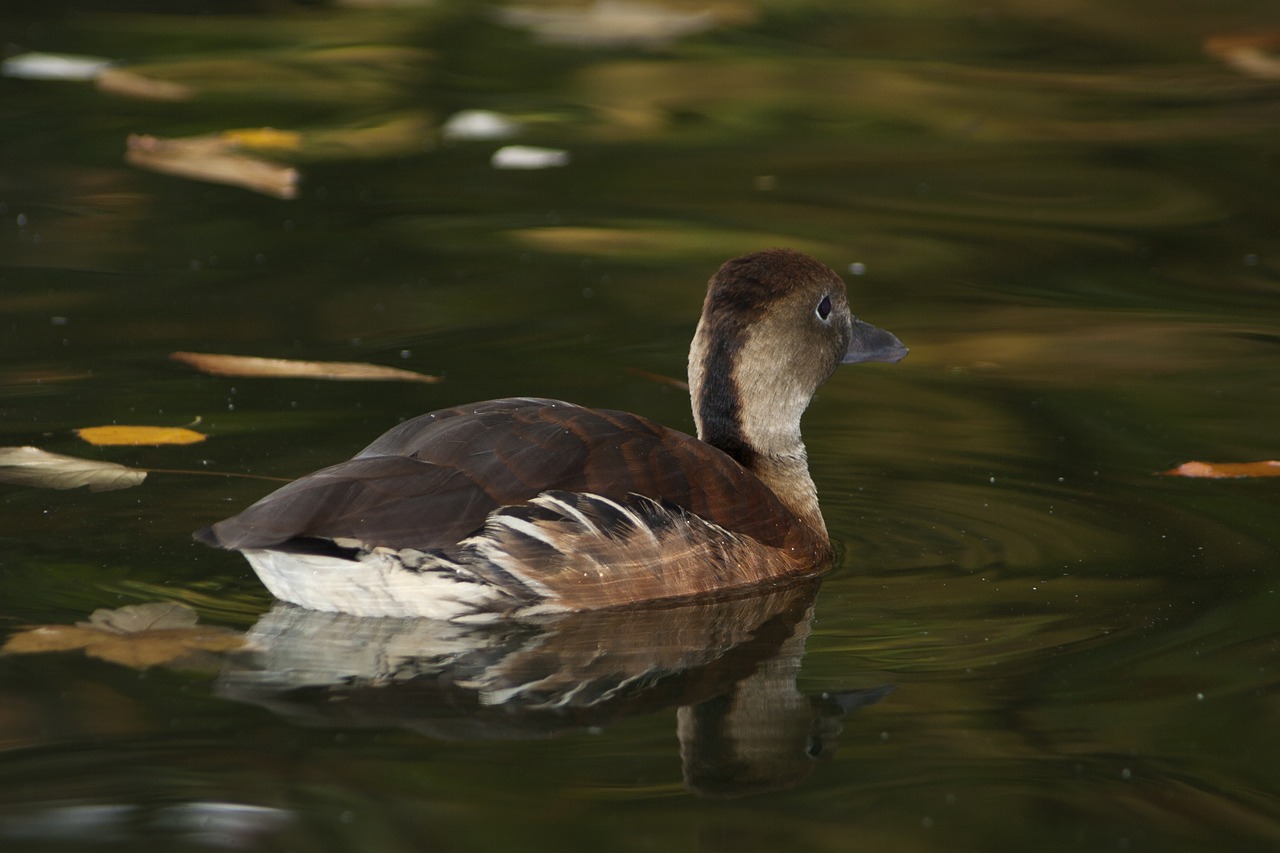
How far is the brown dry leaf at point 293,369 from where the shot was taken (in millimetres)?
7574

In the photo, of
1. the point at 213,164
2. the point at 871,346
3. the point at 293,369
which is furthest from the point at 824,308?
the point at 213,164

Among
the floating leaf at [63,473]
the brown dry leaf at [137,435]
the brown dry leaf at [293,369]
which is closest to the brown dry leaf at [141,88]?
the brown dry leaf at [293,369]

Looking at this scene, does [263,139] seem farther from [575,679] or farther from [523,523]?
[575,679]

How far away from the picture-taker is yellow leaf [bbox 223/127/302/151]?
11281 millimetres

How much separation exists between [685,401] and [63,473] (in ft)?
8.17

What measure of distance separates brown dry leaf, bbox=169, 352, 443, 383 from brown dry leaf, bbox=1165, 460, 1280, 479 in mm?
2956

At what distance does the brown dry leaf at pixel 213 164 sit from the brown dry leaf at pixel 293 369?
2.86 m

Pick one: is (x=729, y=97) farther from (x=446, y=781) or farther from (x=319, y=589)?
(x=446, y=781)

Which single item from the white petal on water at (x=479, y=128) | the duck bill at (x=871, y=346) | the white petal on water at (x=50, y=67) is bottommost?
the white petal on water at (x=479, y=128)

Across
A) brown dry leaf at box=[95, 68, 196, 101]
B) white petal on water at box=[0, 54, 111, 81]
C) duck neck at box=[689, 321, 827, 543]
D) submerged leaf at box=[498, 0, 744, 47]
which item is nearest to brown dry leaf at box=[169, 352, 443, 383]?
duck neck at box=[689, 321, 827, 543]

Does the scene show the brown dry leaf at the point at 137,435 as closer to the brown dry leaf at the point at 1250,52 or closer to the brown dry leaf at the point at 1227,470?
the brown dry leaf at the point at 1227,470

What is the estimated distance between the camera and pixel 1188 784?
14.0ft

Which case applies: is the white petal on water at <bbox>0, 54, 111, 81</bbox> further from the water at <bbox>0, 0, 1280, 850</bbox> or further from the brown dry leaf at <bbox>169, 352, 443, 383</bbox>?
the brown dry leaf at <bbox>169, 352, 443, 383</bbox>

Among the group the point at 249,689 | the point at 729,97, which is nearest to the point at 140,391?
the point at 249,689
